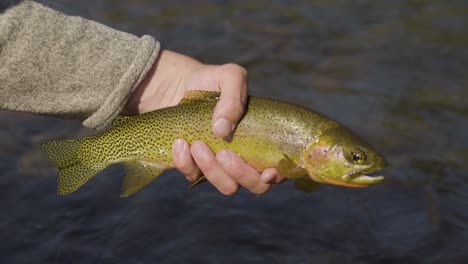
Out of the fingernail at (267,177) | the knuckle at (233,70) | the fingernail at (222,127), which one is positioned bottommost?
the fingernail at (267,177)

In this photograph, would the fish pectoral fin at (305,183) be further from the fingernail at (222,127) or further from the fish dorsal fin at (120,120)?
the fish dorsal fin at (120,120)

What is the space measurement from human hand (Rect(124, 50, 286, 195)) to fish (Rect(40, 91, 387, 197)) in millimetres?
50

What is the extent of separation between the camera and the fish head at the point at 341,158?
12.3 ft

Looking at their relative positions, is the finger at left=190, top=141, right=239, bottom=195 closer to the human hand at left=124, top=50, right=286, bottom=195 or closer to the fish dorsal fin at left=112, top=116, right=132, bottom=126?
the human hand at left=124, top=50, right=286, bottom=195

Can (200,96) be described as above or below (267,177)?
above

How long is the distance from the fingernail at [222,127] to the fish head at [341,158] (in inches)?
16.2

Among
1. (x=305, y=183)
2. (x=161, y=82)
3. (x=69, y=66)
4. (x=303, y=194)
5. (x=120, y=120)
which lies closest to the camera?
(x=305, y=183)

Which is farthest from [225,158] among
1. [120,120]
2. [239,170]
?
[120,120]

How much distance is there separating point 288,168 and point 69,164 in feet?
4.16

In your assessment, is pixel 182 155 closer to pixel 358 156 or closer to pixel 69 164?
pixel 69 164

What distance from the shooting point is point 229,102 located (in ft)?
12.4

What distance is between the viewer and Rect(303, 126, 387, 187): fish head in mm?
3756

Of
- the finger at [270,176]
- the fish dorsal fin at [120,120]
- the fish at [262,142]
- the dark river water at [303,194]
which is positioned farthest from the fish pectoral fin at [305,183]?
the dark river water at [303,194]

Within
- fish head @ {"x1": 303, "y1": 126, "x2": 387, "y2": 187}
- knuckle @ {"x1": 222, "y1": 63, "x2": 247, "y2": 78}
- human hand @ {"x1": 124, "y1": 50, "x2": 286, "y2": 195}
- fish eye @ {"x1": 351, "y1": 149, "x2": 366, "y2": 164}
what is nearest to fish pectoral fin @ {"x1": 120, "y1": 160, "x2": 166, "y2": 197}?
human hand @ {"x1": 124, "y1": 50, "x2": 286, "y2": 195}
